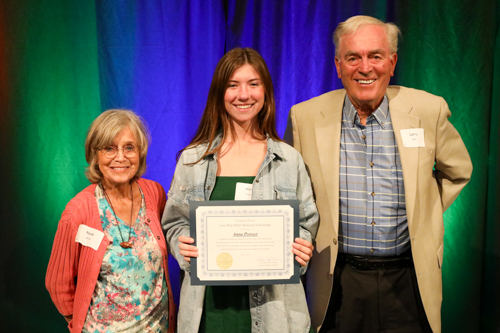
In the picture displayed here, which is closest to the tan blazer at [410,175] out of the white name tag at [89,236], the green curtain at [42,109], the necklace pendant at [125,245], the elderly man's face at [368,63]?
the elderly man's face at [368,63]

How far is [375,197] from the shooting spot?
6.60 feet

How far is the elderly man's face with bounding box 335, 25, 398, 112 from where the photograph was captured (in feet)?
6.64

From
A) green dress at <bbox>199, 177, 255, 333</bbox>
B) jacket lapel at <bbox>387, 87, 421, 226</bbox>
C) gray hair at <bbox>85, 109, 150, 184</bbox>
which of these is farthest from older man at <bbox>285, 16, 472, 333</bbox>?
→ gray hair at <bbox>85, 109, 150, 184</bbox>

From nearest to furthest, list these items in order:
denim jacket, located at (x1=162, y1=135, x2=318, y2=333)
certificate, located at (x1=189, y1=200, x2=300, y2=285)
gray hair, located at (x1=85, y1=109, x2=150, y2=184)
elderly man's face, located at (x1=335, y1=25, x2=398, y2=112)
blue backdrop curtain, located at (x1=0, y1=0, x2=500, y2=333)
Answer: certificate, located at (x1=189, y1=200, x2=300, y2=285), denim jacket, located at (x1=162, y1=135, x2=318, y2=333), gray hair, located at (x1=85, y1=109, x2=150, y2=184), elderly man's face, located at (x1=335, y1=25, x2=398, y2=112), blue backdrop curtain, located at (x1=0, y1=0, x2=500, y2=333)

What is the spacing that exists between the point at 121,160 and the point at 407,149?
1.42m

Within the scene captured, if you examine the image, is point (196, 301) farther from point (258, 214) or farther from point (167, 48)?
point (167, 48)

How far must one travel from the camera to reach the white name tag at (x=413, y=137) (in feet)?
6.61

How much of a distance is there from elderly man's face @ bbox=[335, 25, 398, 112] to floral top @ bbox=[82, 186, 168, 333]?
51.4 inches

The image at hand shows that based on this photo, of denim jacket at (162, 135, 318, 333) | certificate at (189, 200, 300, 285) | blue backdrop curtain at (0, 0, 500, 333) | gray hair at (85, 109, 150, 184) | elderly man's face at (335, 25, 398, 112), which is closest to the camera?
certificate at (189, 200, 300, 285)

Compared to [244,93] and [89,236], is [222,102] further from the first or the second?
[89,236]

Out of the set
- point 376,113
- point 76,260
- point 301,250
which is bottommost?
point 76,260

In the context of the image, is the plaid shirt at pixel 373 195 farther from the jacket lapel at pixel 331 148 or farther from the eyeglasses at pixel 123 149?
the eyeglasses at pixel 123 149

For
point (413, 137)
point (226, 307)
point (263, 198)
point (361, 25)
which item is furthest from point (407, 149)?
point (226, 307)

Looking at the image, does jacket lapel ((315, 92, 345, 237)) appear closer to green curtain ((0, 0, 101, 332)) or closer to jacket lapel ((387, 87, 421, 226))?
jacket lapel ((387, 87, 421, 226))
